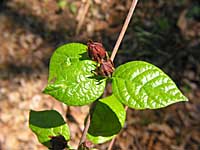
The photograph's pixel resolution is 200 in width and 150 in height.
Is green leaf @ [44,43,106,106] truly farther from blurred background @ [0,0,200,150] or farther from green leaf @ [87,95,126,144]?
blurred background @ [0,0,200,150]

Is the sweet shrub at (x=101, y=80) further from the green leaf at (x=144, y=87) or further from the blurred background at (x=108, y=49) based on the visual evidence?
the blurred background at (x=108, y=49)

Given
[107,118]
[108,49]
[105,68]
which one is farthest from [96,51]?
[108,49]

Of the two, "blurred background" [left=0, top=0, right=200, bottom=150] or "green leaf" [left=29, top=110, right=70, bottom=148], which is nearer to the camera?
"green leaf" [left=29, top=110, right=70, bottom=148]

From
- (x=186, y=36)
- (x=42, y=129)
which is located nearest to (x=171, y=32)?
(x=186, y=36)

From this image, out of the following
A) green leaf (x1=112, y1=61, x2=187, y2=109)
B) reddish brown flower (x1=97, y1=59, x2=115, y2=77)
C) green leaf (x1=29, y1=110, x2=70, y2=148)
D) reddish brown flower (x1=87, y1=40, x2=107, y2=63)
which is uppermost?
reddish brown flower (x1=87, y1=40, x2=107, y2=63)

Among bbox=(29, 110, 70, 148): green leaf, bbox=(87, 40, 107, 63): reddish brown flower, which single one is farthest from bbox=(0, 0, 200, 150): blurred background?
bbox=(87, 40, 107, 63): reddish brown flower
